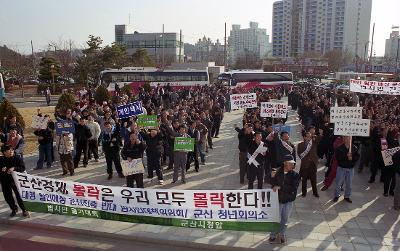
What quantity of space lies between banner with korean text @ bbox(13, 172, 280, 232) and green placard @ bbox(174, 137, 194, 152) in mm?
3291

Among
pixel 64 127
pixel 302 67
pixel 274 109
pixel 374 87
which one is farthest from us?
pixel 302 67

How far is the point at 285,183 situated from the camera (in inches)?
283

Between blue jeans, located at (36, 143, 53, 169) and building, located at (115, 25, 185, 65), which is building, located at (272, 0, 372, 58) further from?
blue jeans, located at (36, 143, 53, 169)

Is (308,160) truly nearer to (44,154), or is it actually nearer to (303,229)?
(303,229)

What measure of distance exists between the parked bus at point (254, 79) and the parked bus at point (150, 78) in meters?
4.00

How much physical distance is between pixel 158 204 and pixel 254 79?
41224mm

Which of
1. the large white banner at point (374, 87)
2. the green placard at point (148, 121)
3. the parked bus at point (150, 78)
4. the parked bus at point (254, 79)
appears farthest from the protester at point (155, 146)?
the parked bus at point (254, 79)

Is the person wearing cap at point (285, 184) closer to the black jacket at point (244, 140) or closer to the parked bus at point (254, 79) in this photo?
the black jacket at point (244, 140)

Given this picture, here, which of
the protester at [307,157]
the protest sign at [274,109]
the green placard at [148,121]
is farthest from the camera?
the protest sign at [274,109]

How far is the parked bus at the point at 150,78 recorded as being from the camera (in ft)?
133

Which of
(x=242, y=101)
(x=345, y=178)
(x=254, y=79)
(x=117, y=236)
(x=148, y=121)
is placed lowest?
(x=117, y=236)

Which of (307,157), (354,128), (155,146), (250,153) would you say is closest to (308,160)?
(307,157)

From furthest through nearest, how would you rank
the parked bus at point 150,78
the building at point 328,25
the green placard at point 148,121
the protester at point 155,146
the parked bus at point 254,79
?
the building at point 328,25, the parked bus at point 254,79, the parked bus at point 150,78, the green placard at point 148,121, the protester at point 155,146

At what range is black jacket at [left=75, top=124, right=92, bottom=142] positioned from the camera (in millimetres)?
12711
